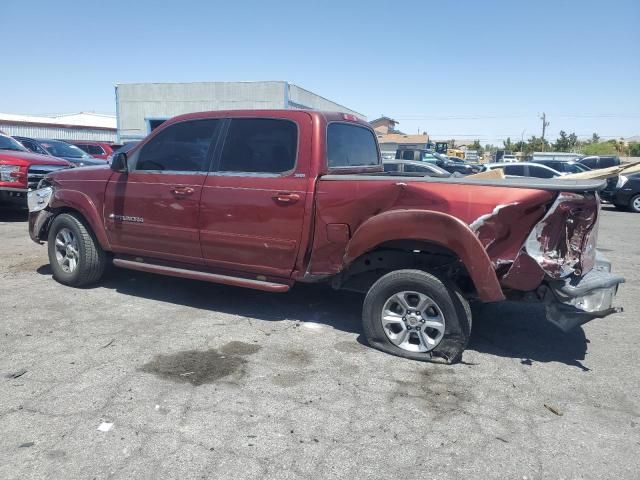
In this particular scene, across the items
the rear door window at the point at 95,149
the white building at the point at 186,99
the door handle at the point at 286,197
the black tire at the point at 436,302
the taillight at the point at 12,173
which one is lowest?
the black tire at the point at 436,302

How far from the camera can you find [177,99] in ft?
117

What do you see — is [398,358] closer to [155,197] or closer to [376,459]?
[376,459]

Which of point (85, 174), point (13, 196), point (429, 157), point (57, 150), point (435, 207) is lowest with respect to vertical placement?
point (13, 196)

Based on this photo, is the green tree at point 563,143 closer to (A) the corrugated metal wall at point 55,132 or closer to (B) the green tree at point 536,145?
(B) the green tree at point 536,145

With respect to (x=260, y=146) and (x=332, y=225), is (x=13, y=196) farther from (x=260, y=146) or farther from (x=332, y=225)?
(x=332, y=225)

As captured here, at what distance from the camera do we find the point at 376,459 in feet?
9.46

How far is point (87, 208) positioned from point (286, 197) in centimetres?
248

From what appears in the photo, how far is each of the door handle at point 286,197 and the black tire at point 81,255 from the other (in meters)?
2.46

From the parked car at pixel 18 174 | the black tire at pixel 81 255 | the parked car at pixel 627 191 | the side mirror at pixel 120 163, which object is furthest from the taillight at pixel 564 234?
the parked car at pixel 627 191

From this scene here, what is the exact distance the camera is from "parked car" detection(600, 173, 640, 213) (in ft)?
54.1

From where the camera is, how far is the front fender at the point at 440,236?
12.6 ft

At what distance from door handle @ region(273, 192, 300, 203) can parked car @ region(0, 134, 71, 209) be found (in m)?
7.70

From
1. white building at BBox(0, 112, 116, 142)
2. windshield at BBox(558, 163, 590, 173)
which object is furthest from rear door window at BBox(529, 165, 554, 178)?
white building at BBox(0, 112, 116, 142)

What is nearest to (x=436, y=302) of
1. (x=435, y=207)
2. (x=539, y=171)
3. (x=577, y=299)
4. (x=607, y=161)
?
(x=435, y=207)
